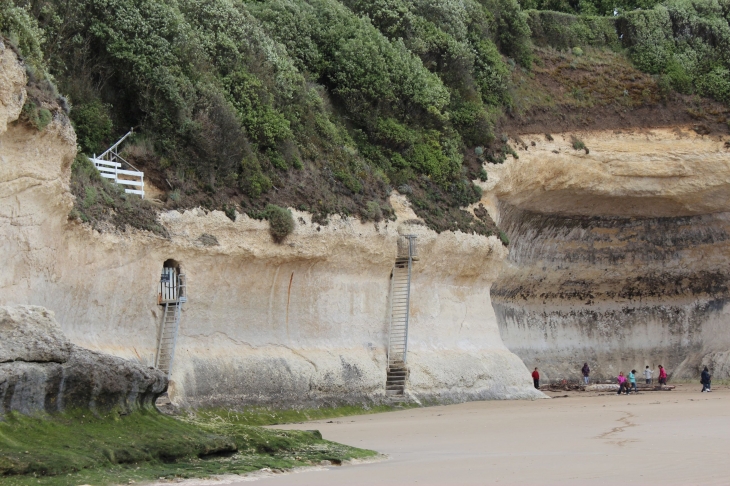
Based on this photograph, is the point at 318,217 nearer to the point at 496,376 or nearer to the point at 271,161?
the point at 271,161

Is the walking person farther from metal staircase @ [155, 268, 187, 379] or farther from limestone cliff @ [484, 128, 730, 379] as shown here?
metal staircase @ [155, 268, 187, 379]

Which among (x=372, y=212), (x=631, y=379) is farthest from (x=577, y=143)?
(x=372, y=212)

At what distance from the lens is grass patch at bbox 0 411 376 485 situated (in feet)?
33.6

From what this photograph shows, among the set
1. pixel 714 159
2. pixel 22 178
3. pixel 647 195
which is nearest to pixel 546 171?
pixel 647 195

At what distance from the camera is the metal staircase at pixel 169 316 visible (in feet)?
67.0

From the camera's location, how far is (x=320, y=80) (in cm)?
3219

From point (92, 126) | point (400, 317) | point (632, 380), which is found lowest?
point (632, 380)

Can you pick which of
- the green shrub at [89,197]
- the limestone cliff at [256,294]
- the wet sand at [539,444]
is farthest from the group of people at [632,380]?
the green shrub at [89,197]

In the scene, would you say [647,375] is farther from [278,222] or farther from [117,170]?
[117,170]

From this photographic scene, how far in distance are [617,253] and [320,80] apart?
15.8 meters

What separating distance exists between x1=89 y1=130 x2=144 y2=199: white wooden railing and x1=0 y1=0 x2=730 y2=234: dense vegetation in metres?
0.38

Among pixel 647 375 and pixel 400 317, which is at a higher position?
pixel 400 317

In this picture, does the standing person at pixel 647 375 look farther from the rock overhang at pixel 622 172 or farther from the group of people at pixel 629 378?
the rock overhang at pixel 622 172

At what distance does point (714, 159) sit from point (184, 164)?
2266 centimetres
